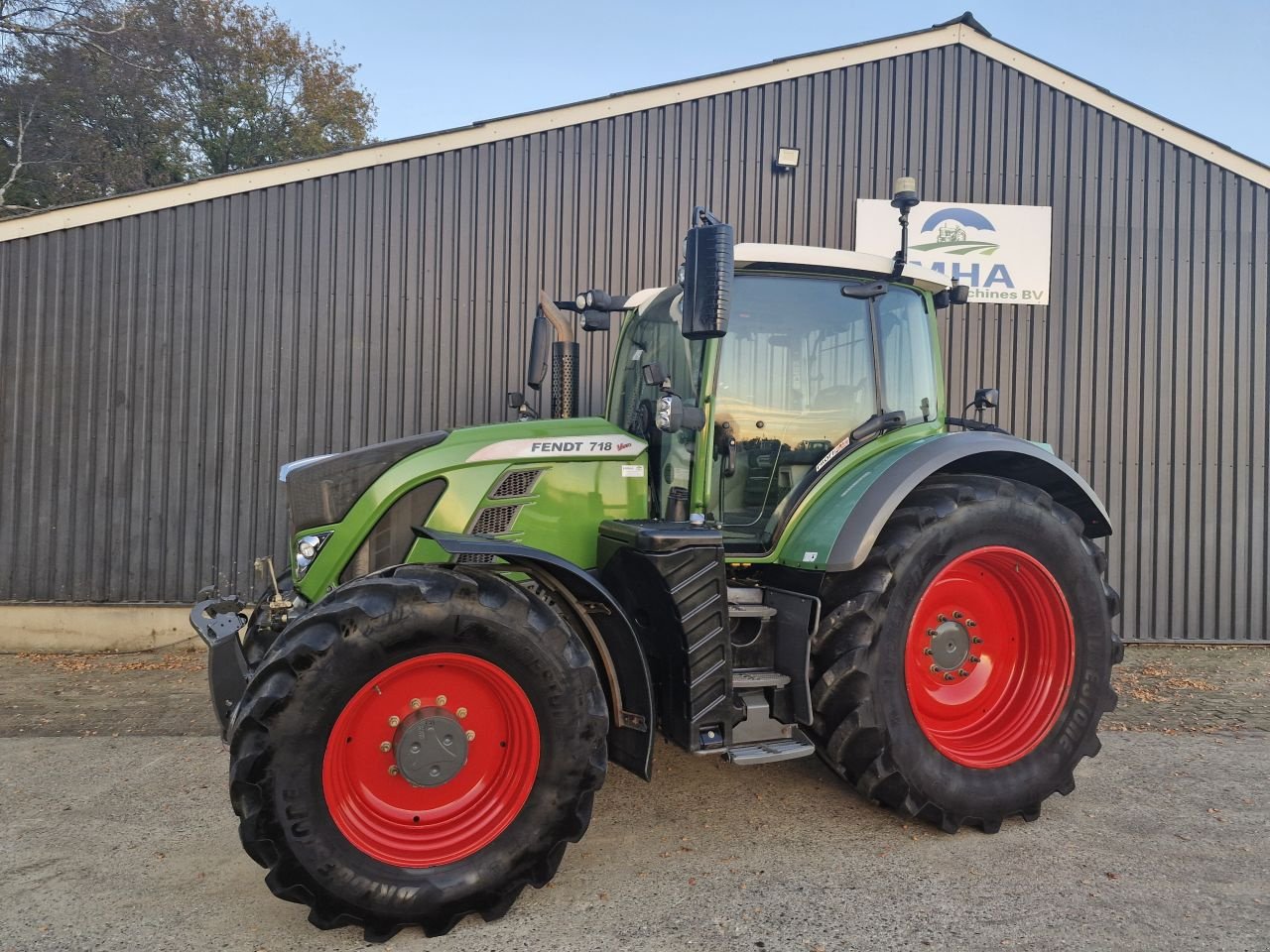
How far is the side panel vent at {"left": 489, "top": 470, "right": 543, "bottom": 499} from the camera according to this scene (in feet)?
10.2

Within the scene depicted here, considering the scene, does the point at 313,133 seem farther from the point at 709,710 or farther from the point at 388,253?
the point at 709,710

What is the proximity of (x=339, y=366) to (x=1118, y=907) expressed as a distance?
6245 millimetres

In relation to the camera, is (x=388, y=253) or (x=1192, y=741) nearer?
(x=1192, y=741)

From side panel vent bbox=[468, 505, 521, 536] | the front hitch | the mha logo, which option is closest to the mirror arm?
side panel vent bbox=[468, 505, 521, 536]

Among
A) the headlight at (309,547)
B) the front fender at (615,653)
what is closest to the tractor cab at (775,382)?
the front fender at (615,653)

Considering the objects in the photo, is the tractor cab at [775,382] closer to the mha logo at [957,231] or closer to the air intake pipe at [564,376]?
the air intake pipe at [564,376]

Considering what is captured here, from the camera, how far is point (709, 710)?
113 inches

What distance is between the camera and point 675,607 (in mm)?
2854

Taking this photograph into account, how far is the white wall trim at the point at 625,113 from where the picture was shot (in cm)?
636

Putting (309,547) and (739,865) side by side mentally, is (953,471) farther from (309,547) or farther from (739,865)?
(309,547)

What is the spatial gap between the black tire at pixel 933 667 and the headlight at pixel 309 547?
2054mm

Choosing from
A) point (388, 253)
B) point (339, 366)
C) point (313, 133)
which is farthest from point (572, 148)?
point (313, 133)

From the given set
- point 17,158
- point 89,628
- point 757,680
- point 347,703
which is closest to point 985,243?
point 757,680

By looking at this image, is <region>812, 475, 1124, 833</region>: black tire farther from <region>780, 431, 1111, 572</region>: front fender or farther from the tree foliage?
the tree foliage
